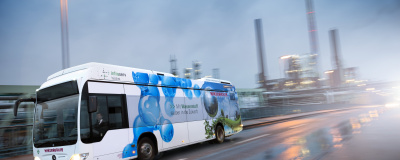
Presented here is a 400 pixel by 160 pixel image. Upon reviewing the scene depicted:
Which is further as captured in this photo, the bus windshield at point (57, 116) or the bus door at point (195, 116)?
the bus door at point (195, 116)

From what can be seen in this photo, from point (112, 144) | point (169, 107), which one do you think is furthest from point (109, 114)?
point (169, 107)

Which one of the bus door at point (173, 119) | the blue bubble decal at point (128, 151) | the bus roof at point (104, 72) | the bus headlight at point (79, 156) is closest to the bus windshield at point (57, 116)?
the bus headlight at point (79, 156)

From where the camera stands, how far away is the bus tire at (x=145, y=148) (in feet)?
27.0

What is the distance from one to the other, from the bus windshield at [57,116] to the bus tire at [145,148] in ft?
6.92

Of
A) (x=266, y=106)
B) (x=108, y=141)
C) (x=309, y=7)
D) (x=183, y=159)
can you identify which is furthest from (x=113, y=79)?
(x=309, y=7)

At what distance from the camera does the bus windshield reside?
668cm

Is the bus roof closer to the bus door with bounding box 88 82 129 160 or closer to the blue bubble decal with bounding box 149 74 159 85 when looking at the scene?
the bus door with bounding box 88 82 129 160

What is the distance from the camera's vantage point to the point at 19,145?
12.0 metres

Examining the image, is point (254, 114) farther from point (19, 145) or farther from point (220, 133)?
point (19, 145)

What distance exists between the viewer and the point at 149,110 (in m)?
8.79

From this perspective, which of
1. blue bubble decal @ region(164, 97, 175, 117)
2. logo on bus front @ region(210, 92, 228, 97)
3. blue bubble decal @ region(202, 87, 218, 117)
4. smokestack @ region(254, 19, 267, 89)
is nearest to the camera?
blue bubble decal @ region(164, 97, 175, 117)

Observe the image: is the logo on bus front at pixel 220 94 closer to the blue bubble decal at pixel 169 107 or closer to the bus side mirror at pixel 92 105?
the blue bubble decal at pixel 169 107

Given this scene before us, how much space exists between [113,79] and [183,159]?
3421 mm

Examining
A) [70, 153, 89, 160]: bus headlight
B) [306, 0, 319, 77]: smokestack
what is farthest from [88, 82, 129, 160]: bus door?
[306, 0, 319, 77]: smokestack
